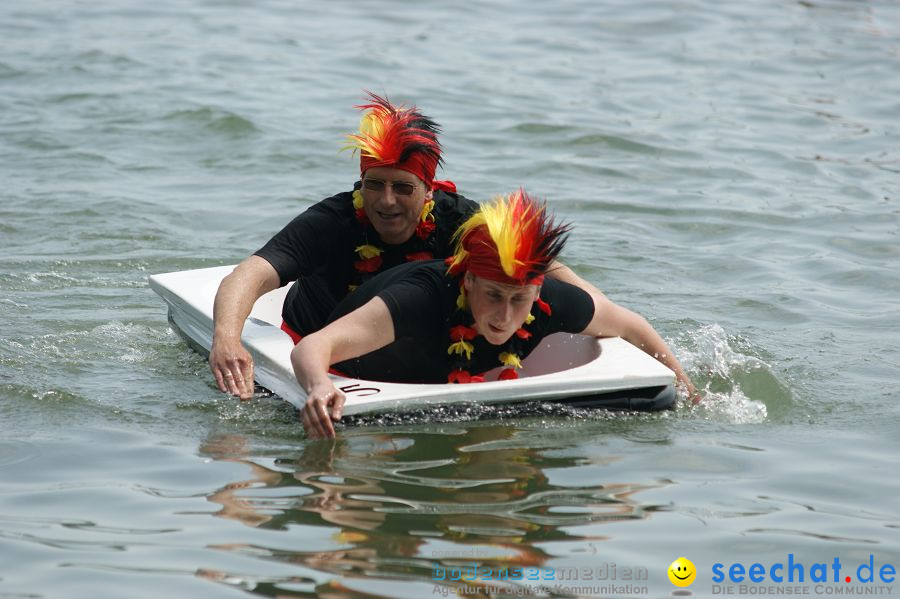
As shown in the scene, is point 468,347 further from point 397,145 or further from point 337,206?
point 337,206

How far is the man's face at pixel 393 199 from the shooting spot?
520 centimetres

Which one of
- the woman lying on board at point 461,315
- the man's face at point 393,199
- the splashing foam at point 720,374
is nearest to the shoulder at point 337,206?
the man's face at point 393,199

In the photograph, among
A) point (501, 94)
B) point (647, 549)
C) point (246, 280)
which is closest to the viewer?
point (647, 549)

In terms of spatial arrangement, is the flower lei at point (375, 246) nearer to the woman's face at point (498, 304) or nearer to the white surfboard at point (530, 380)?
the white surfboard at point (530, 380)

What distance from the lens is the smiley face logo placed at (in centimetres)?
376

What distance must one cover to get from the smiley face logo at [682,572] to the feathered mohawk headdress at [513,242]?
1.07 m

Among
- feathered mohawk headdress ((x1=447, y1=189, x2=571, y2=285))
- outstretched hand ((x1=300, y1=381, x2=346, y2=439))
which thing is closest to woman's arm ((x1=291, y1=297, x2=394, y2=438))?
outstretched hand ((x1=300, y1=381, x2=346, y2=439))

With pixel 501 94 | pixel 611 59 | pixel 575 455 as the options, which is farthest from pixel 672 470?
pixel 611 59

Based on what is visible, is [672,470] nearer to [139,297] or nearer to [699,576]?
[699,576]

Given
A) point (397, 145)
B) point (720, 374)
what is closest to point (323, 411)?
point (397, 145)

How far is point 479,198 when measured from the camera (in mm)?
9219

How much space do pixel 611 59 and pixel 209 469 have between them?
1001 cm

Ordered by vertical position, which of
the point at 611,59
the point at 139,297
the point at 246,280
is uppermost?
the point at 611,59

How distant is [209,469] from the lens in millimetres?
4496
